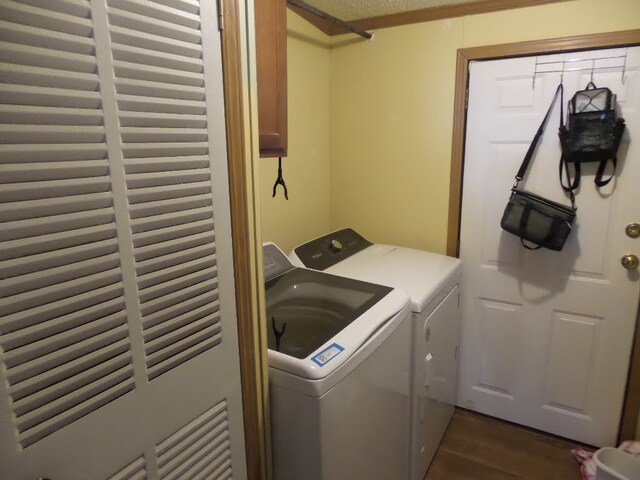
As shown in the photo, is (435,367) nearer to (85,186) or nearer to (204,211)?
(204,211)

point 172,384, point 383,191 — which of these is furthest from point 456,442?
point 172,384

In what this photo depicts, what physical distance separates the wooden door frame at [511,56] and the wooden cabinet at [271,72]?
4.05 feet

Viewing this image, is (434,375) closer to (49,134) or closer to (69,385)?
(69,385)

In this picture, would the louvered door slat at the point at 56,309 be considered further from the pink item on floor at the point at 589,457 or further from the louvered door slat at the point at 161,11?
the pink item on floor at the point at 589,457

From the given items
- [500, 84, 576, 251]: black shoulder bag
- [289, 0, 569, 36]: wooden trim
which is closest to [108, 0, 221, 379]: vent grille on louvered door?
[289, 0, 569, 36]: wooden trim

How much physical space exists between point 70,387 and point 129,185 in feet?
1.14

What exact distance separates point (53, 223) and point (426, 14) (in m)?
2.14

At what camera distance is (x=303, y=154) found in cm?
236

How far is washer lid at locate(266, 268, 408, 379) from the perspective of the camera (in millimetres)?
1189

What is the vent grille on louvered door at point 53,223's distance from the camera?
1.92ft

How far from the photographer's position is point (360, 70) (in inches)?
95.4

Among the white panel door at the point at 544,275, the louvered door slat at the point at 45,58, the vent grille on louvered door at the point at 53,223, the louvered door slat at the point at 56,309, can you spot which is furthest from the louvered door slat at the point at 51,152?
the white panel door at the point at 544,275

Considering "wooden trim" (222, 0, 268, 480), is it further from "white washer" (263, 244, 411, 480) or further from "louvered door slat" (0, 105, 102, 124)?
"louvered door slat" (0, 105, 102, 124)

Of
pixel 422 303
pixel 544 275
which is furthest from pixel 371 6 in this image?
pixel 544 275
